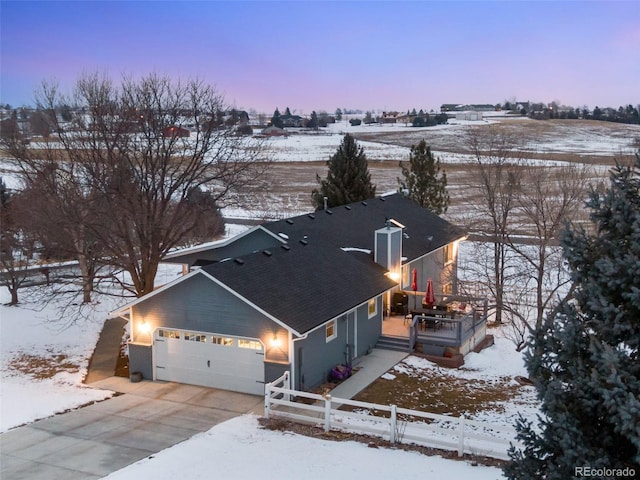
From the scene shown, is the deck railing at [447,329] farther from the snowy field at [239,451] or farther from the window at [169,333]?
the window at [169,333]

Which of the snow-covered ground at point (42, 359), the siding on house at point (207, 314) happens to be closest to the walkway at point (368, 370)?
the siding on house at point (207, 314)

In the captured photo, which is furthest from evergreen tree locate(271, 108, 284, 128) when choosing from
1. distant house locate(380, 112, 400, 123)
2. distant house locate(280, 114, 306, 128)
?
distant house locate(380, 112, 400, 123)

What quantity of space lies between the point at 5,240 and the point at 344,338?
19.4 m

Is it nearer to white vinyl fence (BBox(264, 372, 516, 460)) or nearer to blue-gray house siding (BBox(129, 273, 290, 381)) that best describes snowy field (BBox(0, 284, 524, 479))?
white vinyl fence (BBox(264, 372, 516, 460))

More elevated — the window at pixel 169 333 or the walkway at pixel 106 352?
the window at pixel 169 333

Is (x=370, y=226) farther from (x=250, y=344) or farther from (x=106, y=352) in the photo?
(x=106, y=352)

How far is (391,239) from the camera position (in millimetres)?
23219

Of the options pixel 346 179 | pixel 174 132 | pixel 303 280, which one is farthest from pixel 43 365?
pixel 346 179

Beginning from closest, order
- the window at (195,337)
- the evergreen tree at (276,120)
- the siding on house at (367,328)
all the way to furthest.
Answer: the window at (195,337)
the siding on house at (367,328)
the evergreen tree at (276,120)

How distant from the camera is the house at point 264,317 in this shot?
1684 cm

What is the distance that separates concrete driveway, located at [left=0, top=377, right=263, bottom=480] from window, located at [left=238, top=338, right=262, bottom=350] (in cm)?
137

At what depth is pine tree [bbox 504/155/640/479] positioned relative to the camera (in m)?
6.37

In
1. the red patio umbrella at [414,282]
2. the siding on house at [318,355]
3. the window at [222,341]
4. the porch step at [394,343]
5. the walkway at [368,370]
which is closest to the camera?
the siding on house at [318,355]

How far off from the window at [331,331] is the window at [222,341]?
2997 millimetres
